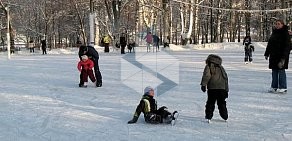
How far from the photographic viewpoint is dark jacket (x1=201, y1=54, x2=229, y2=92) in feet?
25.3

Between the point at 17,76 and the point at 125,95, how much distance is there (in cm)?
689

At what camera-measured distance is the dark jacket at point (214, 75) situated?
7.71 meters

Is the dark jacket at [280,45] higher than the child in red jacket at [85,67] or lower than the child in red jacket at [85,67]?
higher

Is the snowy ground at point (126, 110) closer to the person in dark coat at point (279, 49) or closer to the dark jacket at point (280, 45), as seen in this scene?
the person in dark coat at point (279, 49)

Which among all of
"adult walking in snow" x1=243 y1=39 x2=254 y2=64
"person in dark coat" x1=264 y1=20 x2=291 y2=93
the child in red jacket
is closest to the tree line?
"adult walking in snow" x1=243 y1=39 x2=254 y2=64

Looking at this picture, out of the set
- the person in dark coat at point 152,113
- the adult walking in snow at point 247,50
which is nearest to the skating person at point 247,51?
the adult walking in snow at point 247,50

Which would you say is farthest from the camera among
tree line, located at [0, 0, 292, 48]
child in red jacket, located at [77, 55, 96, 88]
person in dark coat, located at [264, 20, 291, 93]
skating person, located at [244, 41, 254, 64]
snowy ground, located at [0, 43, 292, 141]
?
tree line, located at [0, 0, 292, 48]

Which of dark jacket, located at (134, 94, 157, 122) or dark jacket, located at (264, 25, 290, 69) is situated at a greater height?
dark jacket, located at (264, 25, 290, 69)

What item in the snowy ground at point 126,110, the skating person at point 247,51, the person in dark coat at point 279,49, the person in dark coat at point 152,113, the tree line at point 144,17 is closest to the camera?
the snowy ground at point 126,110

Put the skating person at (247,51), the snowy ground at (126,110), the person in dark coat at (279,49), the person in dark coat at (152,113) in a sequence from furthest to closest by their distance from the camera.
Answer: the skating person at (247,51) < the person in dark coat at (279,49) < the person in dark coat at (152,113) < the snowy ground at (126,110)

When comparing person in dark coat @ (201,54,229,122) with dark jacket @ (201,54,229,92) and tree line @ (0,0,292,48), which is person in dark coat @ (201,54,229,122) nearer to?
dark jacket @ (201,54,229,92)

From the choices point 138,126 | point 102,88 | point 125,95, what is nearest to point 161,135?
point 138,126

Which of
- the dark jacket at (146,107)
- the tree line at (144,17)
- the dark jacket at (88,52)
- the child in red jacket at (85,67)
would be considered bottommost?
the dark jacket at (146,107)

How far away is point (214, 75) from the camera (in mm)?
7742
